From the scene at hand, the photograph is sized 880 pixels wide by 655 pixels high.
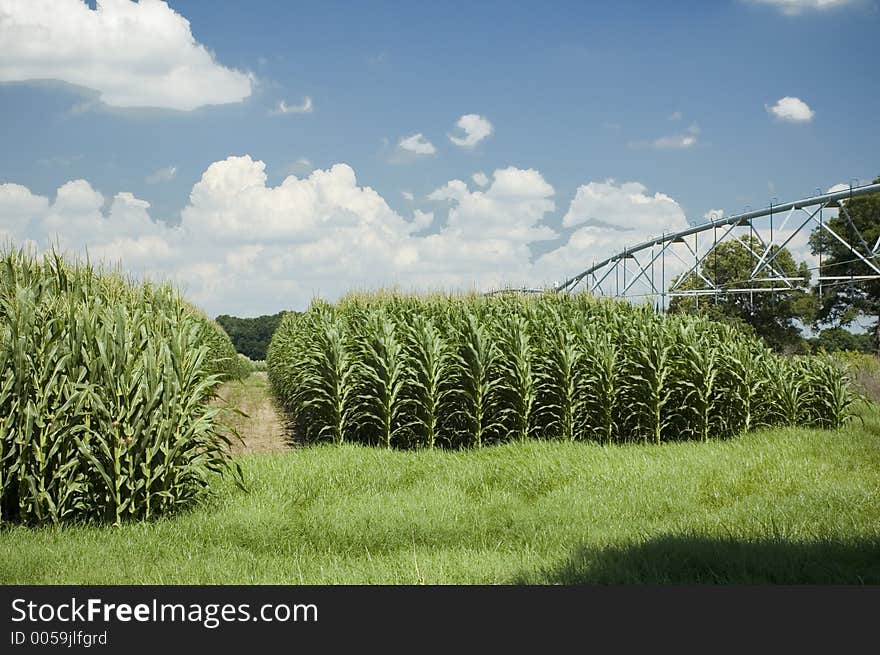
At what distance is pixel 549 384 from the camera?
990 cm

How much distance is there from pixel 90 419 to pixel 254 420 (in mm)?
8280

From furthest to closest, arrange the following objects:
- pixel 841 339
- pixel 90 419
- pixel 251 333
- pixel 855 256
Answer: pixel 251 333
pixel 841 339
pixel 855 256
pixel 90 419

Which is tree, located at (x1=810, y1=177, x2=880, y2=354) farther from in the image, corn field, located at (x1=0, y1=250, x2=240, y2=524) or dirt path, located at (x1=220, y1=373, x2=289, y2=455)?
corn field, located at (x1=0, y1=250, x2=240, y2=524)

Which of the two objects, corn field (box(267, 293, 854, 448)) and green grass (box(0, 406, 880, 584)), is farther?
corn field (box(267, 293, 854, 448))

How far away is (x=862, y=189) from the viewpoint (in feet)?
65.4

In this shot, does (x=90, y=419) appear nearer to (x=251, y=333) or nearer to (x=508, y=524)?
(x=508, y=524)

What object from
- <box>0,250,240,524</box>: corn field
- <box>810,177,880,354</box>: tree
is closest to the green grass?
<box>0,250,240,524</box>: corn field

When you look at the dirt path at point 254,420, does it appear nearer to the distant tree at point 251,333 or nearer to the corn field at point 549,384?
the corn field at point 549,384

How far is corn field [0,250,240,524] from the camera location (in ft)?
19.2

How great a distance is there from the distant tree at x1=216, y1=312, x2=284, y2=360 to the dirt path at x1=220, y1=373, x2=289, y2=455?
55.8 ft

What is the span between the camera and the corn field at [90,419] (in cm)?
584

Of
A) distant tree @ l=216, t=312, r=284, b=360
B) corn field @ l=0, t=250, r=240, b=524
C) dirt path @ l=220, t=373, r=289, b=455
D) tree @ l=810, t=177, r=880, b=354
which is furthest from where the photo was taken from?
distant tree @ l=216, t=312, r=284, b=360

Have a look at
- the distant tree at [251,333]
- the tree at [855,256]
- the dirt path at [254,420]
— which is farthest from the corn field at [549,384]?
the distant tree at [251,333]

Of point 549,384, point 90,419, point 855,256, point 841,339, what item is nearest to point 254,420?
point 549,384
